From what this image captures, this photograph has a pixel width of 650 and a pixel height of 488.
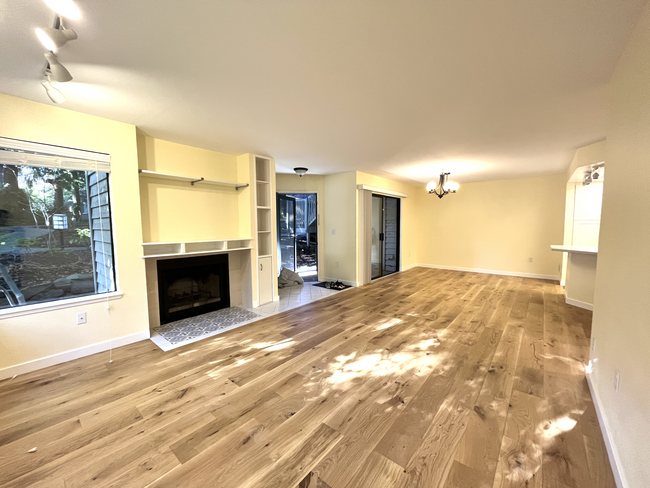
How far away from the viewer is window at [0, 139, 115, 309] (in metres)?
2.37

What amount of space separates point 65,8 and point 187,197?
2571 mm

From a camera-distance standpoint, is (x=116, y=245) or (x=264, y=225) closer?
(x=116, y=245)

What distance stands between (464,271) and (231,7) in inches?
304

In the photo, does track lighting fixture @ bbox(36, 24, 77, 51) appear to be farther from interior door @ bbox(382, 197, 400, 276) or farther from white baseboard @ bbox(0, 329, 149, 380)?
interior door @ bbox(382, 197, 400, 276)

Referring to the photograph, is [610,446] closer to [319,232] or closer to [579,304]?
[579,304]

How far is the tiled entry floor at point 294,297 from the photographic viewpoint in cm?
420

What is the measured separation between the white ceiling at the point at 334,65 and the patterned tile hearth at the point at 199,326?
8.24ft

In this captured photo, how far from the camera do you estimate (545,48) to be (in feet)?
5.48

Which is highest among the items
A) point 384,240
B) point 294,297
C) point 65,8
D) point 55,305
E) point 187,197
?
point 65,8

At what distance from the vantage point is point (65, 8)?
1.36m

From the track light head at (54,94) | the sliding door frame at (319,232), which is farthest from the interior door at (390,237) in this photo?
the track light head at (54,94)

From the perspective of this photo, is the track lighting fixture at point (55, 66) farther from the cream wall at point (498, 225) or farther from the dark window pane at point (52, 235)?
the cream wall at point (498, 225)

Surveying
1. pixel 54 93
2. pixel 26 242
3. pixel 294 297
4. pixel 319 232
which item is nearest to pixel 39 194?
pixel 26 242

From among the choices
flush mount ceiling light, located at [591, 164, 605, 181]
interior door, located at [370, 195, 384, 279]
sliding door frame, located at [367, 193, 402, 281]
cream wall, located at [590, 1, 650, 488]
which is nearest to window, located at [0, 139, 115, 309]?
cream wall, located at [590, 1, 650, 488]
